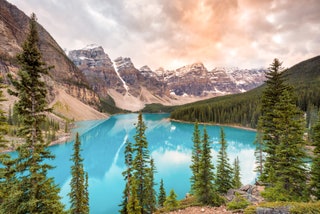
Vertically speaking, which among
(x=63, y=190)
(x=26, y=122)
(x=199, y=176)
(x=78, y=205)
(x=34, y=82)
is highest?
(x=34, y=82)

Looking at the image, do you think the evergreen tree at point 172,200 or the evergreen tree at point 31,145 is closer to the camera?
the evergreen tree at point 31,145

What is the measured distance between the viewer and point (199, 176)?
570 inches

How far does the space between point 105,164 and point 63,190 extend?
1488 cm

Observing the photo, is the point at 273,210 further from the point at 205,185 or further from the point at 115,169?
the point at 115,169

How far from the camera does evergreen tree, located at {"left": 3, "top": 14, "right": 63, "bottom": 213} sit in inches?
358

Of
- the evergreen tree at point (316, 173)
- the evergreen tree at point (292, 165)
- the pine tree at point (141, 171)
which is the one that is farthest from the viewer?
the pine tree at point (141, 171)

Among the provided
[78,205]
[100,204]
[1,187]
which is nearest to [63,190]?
[100,204]

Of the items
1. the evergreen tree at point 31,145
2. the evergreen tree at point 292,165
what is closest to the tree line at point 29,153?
the evergreen tree at point 31,145

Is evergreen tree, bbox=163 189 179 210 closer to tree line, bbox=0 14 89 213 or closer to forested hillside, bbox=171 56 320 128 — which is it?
tree line, bbox=0 14 89 213

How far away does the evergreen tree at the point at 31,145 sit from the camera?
29.9ft

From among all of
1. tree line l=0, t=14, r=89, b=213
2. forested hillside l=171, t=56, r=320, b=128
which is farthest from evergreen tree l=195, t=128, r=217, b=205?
forested hillside l=171, t=56, r=320, b=128

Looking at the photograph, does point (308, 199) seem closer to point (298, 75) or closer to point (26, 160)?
point (26, 160)

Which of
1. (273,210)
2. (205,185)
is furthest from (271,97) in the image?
(273,210)

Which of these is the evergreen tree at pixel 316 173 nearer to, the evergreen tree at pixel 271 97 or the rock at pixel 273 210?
the evergreen tree at pixel 271 97
